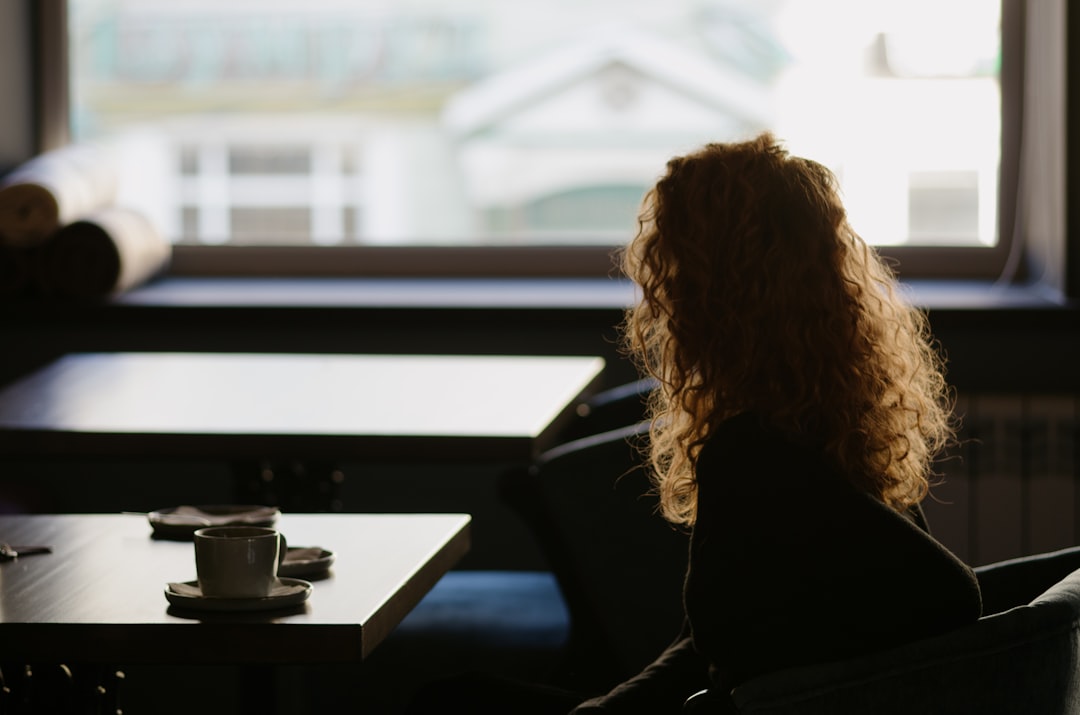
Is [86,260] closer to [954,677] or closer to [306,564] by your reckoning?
[306,564]

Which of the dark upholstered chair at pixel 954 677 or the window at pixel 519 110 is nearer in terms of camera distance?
the dark upholstered chair at pixel 954 677

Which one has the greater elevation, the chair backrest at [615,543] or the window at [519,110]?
the window at [519,110]

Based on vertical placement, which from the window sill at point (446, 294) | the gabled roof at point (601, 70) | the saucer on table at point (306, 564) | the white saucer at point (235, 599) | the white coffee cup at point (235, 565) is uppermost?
the gabled roof at point (601, 70)

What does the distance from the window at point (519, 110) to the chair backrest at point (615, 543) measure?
1.79m

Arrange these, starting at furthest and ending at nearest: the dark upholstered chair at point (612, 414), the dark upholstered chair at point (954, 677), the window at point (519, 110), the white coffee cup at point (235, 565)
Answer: the window at point (519, 110) < the dark upholstered chair at point (612, 414) < the white coffee cup at point (235, 565) < the dark upholstered chair at point (954, 677)

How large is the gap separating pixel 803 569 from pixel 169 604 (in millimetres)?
532

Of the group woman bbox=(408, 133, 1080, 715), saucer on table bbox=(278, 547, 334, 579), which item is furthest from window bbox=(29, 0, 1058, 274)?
saucer on table bbox=(278, 547, 334, 579)

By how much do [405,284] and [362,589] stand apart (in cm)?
252

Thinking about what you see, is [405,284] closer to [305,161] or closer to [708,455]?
[305,161]

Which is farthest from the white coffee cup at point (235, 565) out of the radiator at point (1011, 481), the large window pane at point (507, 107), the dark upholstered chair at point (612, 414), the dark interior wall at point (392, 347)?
the large window pane at point (507, 107)

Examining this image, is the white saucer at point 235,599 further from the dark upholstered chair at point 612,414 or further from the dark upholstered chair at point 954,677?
the dark upholstered chair at point 612,414

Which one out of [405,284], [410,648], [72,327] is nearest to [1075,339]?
[405,284]

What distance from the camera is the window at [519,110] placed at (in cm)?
375

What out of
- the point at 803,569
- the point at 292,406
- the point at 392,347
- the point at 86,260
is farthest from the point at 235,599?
the point at 86,260
